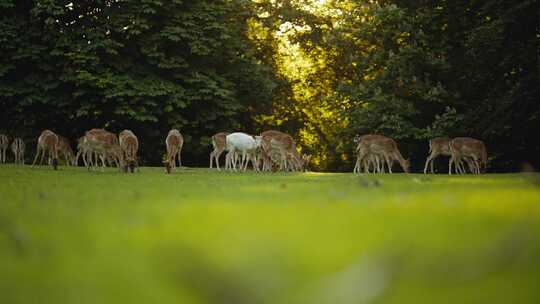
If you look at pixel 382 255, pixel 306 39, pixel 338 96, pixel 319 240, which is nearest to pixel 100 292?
pixel 382 255

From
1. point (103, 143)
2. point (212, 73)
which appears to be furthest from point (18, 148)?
point (103, 143)

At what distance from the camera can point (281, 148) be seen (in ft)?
92.6

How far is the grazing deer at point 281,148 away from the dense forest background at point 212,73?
169 inches

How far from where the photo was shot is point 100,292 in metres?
2.02

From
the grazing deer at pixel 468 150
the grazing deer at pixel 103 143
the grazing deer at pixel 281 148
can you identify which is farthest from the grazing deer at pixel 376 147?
the grazing deer at pixel 103 143

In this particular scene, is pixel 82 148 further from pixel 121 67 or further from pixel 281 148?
pixel 121 67

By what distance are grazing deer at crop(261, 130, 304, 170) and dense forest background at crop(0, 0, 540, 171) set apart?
429 centimetres

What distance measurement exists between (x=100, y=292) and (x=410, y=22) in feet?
101

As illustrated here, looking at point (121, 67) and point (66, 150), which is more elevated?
point (121, 67)

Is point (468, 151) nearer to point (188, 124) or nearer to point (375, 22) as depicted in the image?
point (375, 22)

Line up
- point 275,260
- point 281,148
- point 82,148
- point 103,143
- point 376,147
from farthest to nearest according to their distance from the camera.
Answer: point 281,148 < point 82,148 < point 376,147 < point 103,143 < point 275,260

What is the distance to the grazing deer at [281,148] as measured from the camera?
2812 centimetres

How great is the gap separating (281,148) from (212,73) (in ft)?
26.7

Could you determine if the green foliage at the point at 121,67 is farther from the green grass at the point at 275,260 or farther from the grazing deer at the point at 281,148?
the green grass at the point at 275,260
